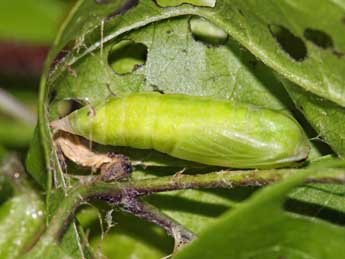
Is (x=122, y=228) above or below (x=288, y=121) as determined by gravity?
below

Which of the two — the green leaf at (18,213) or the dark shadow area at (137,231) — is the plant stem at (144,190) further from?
the green leaf at (18,213)

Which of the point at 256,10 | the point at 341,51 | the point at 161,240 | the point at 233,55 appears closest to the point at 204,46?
the point at 233,55

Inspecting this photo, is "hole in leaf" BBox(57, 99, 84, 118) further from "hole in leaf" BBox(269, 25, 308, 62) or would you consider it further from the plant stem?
"hole in leaf" BBox(269, 25, 308, 62)

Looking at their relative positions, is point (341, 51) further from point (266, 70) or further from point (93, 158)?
point (93, 158)

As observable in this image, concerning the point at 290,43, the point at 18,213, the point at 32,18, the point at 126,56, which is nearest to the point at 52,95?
the point at 126,56

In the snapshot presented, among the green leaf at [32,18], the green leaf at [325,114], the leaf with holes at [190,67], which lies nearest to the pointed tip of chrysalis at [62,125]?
the leaf with holes at [190,67]

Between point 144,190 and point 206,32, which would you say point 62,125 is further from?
point 206,32
